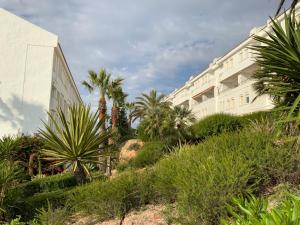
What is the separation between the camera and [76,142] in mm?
13836

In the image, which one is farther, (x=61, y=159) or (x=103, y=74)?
(x=103, y=74)

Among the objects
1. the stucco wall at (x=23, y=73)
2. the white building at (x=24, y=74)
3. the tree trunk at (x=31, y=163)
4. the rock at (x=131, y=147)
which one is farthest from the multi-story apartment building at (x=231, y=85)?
the tree trunk at (x=31, y=163)

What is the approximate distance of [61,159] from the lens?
13883 mm

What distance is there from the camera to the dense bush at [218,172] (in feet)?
24.7

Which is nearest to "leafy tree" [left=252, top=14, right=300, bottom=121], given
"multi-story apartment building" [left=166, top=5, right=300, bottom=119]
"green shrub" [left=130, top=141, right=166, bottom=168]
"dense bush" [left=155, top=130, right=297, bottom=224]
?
"dense bush" [left=155, top=130, right=297, bottom=224]

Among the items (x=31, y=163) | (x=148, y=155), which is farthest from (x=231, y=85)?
(x=31, y=163)

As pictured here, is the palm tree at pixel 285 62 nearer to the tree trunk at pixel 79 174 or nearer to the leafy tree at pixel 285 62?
the leafy tree at pixel 285 62


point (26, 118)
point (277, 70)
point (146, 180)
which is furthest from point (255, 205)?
point (26, 118)

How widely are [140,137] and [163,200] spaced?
37863 millimetres

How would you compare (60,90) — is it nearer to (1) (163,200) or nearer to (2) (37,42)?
(2) (37,42)

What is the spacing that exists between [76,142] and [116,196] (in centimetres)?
432

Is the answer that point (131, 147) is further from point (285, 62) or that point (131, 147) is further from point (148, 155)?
point (285, 62)

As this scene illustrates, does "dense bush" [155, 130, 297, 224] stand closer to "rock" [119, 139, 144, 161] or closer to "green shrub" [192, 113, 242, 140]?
"green shrub" [192, 113, 242, 140]

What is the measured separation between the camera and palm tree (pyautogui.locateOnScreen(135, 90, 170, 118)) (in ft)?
152
